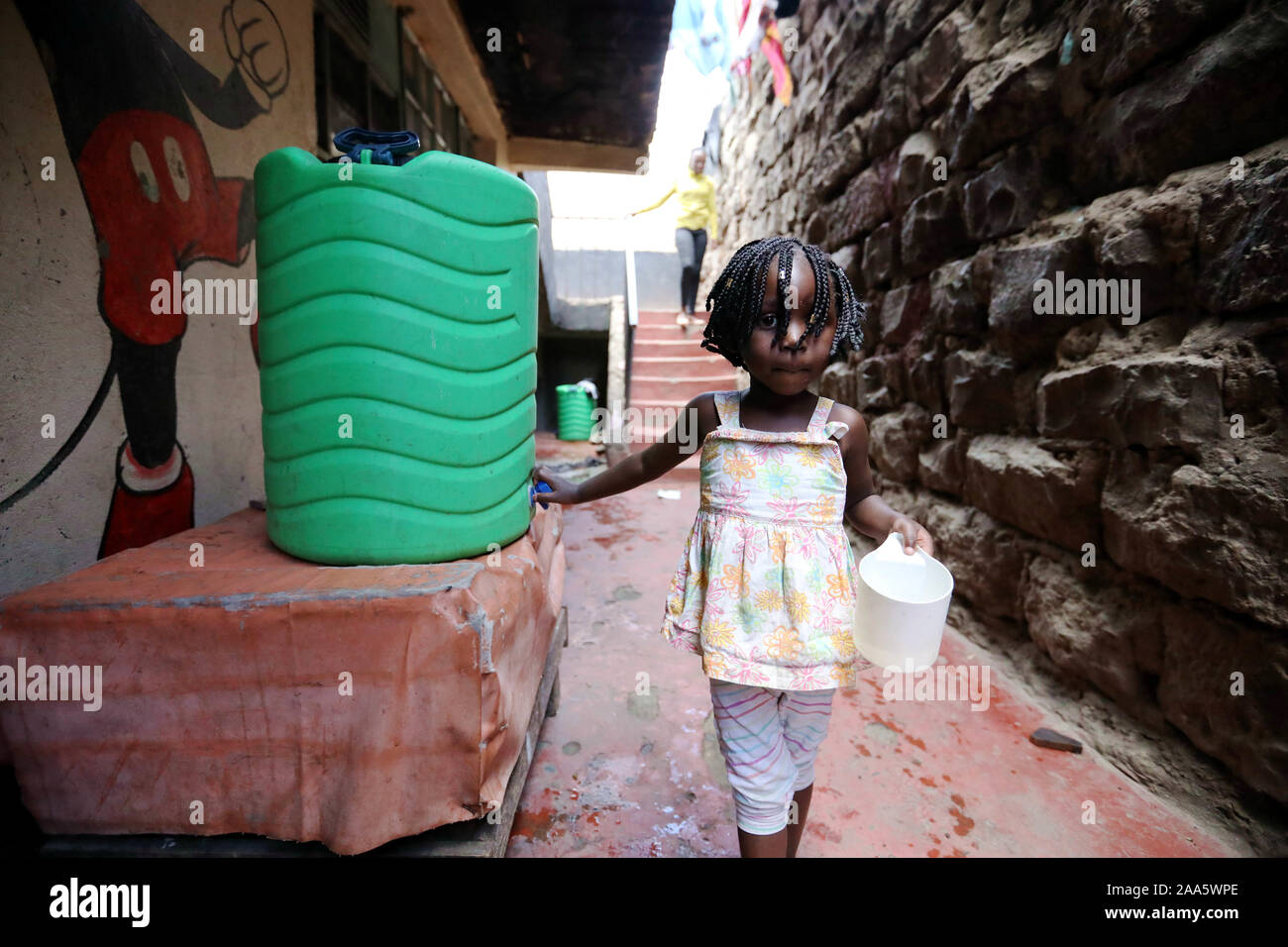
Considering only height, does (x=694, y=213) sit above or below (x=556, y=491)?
above

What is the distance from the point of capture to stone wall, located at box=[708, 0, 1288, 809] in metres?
1.34

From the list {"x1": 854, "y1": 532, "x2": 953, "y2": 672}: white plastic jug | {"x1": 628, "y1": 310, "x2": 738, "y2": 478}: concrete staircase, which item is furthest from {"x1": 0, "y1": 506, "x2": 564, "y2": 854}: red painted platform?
{"x1": 628, "y1": 310, "x2": 738, "y2": 478}: concrete staircase

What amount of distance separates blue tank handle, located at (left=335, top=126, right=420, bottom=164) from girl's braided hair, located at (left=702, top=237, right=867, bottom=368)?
61cm

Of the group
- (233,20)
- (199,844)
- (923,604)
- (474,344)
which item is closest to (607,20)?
(233,20)

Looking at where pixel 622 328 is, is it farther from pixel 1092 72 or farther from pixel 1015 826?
pixel 1015 826

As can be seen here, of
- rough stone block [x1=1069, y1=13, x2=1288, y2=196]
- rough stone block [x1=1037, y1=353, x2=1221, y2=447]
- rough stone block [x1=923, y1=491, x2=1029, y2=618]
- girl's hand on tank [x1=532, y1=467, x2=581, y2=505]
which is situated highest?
rough stone block [x1=1069, y1=13, x2=1288, y2=196]

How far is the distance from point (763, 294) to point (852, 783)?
1.30 m

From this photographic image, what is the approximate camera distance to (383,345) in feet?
3.34

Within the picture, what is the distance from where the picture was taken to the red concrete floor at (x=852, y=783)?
139cm

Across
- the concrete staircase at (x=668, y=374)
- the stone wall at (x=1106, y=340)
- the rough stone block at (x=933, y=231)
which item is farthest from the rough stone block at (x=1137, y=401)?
the concrete staircase at (x=668, y=374)

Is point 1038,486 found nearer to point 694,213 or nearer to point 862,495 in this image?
point 862,495

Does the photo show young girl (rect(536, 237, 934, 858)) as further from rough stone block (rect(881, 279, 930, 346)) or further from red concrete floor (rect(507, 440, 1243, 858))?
rough stone block (rect(881, 279, 930, 346))

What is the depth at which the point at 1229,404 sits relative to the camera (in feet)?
4.58

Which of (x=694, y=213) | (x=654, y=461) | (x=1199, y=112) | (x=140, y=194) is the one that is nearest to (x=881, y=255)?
(x=1199, y=112)
